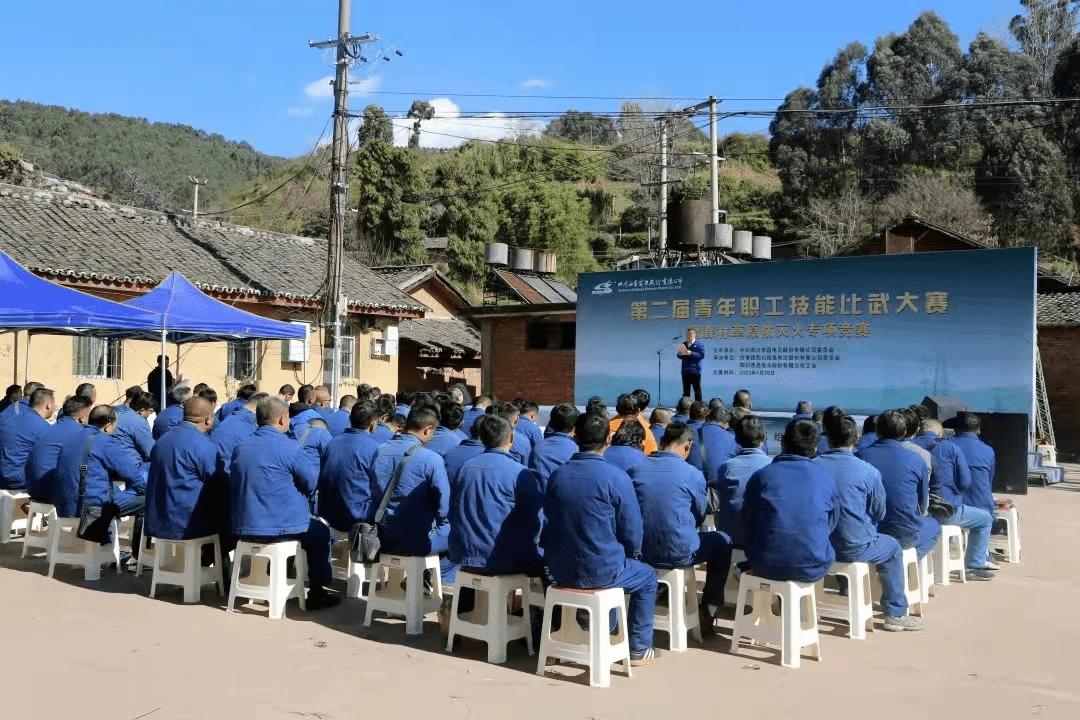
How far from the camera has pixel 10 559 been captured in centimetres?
817

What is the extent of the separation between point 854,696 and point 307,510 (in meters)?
3.60

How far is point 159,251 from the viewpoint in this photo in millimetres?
18297

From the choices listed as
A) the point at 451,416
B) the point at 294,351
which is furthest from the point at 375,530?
the point at 294,351

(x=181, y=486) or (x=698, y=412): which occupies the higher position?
(x=698, y=412)

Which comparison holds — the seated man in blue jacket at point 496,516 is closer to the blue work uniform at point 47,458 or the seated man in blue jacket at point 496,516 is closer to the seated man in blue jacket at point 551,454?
the seated man in blue jacket at point 551,454

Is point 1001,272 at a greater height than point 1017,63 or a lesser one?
lesser

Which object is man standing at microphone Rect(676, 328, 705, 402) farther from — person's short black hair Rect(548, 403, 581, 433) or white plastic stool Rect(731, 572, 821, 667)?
white plastic stool Rect(731, 572, 821, 667)

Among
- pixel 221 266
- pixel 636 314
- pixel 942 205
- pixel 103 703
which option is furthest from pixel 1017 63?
pixel 103 703

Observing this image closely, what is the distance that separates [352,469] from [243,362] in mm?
13125

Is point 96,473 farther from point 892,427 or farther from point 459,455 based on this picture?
point 892,427

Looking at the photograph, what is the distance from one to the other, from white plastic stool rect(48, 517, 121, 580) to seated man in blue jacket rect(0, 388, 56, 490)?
121 centimetres

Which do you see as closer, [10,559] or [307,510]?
[307,510]

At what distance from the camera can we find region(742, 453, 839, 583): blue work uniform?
5.43 metres

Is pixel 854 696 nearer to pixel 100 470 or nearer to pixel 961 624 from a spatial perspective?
pixel 961 624
